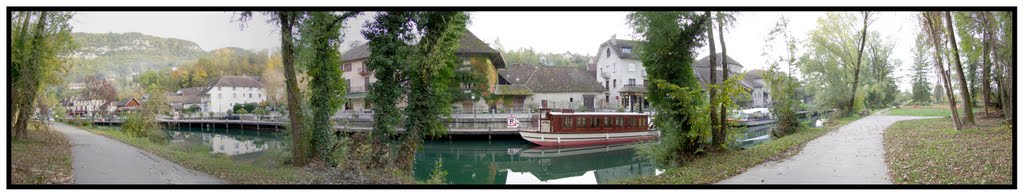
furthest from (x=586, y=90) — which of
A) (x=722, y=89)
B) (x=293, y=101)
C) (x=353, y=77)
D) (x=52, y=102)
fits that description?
(x=52, y=102)

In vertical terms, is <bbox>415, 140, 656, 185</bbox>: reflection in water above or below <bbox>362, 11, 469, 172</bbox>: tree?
below

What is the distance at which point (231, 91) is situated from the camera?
10.9 metres

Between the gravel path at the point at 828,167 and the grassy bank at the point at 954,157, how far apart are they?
0.18 m

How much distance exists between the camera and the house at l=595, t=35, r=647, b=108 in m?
14.6

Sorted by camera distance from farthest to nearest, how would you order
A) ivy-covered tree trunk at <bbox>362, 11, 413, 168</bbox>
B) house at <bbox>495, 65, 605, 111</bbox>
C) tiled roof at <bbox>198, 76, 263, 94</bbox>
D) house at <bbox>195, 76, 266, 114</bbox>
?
house at <bbox>495, 65, 605, 111</bbox>
house at <bbox>195, 76, 266, 114</bbox>
tiled roof at <bbox>198, 76, 263, 94</bbox>
ivy-covered tree trunk at <bbox>362, 11, 413, 168</bbox>

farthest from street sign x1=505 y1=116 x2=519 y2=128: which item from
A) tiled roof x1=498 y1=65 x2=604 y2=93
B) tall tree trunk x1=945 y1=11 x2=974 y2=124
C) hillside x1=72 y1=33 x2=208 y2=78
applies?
tall tree trunk x1=945 y1=11 x2=974 y2=124

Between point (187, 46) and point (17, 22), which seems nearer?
point (17, 22)

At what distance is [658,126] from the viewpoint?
7.88 m

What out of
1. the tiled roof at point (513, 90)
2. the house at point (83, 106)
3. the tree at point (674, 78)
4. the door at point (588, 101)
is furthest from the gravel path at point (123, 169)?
the door at point (588, 101)

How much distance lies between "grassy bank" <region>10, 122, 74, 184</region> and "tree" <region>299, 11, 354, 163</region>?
254 centimetres

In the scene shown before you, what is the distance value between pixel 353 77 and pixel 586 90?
12.2 m

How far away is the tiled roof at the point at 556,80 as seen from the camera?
2123cm

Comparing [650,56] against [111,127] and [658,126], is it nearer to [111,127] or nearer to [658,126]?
[658,126]

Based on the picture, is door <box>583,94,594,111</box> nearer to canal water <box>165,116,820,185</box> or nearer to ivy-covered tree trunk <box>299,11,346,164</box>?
canal water <box>165,116,820,185</box>
